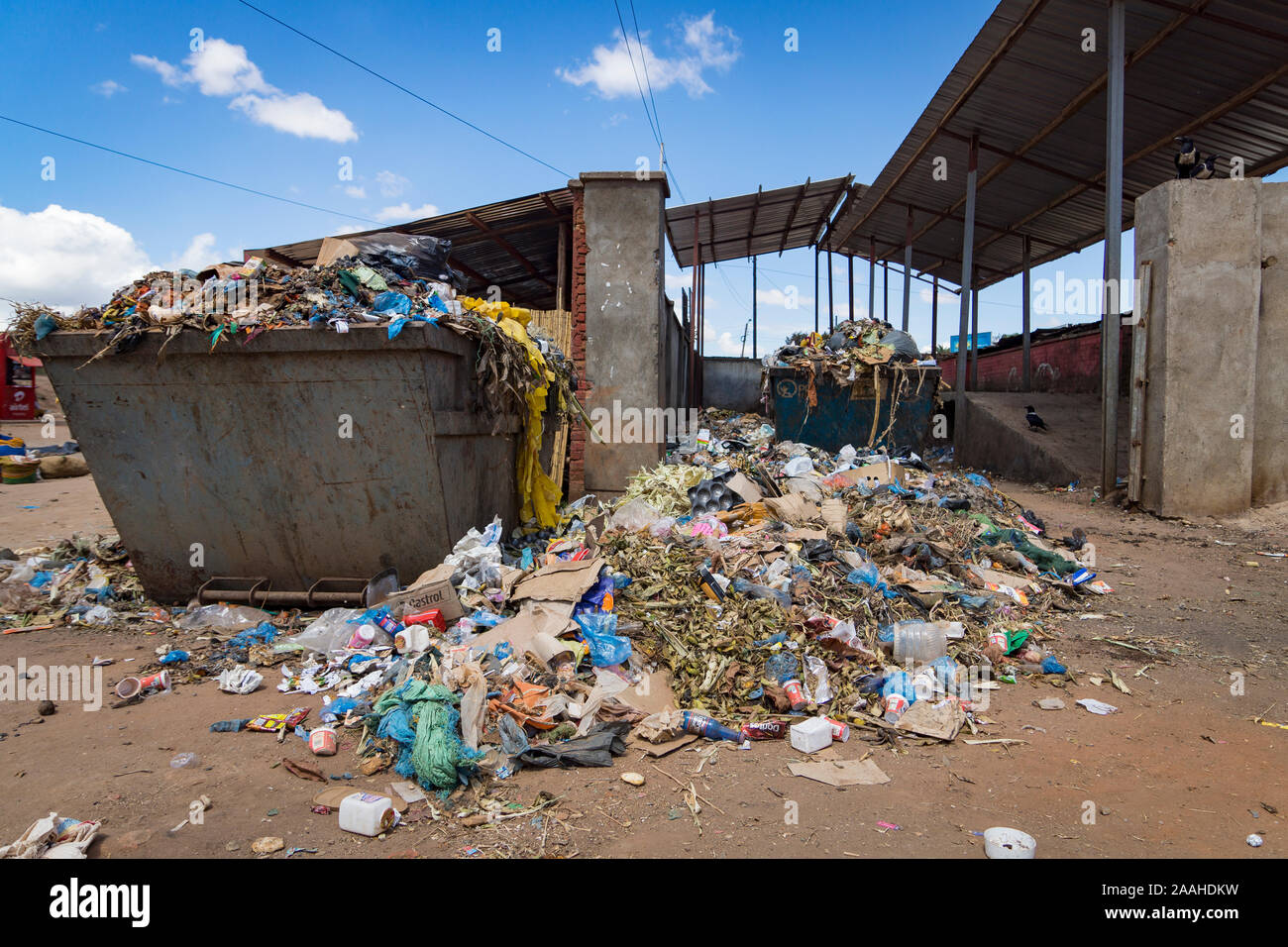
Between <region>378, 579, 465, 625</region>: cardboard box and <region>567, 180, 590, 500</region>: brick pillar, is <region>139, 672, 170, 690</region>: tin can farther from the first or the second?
<region>567, 180, 590, 500</region>: brick pillar

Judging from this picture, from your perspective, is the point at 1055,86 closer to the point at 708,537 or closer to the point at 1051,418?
the point at 1051,418

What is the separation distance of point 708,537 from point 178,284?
145 inches

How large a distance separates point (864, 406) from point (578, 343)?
13.6 ft

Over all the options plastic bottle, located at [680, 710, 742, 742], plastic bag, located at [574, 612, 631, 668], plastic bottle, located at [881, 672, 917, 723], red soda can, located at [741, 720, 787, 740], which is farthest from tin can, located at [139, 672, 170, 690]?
plastic bottle, located at [881, 672, 917, 723]

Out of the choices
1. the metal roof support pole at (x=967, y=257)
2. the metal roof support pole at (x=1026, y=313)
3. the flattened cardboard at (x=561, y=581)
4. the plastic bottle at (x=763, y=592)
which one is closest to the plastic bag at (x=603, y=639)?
the flattened cardboard at (x=561, y=581)

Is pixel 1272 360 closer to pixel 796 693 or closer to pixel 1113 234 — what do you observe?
pixel 1113 234

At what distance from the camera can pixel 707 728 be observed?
2883mm

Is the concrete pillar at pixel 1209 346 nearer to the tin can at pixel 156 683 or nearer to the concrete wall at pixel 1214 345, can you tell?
the concrete wall at pixel 1214 345

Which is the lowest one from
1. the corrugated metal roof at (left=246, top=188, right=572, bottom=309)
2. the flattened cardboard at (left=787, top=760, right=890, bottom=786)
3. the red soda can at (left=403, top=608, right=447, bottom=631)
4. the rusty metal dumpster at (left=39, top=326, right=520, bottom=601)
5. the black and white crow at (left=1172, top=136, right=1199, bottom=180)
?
the flattened cardboard at (left=787, top=760, right=890, bottom=786)

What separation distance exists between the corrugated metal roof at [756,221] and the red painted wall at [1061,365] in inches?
174

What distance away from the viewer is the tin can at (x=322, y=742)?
2.75 m

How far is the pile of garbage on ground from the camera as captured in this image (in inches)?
113

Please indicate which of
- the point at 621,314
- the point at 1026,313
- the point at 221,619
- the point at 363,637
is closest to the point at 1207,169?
the point at 621,314

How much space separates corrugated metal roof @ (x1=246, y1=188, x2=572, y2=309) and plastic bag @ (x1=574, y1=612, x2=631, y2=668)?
4863 mm
